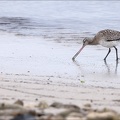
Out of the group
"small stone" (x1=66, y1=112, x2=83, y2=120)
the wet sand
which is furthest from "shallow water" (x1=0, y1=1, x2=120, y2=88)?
"small stone" (x1=66, y1=112, x2=83, y2=120)

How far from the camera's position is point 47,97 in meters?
8.91

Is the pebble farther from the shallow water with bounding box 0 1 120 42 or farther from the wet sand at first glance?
the shallow water with bounding box 0 1 120 42

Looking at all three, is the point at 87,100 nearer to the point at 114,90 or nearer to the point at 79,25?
the point at 114,90

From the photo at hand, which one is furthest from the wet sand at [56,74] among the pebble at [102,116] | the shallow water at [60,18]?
the shallow water at [60,18]

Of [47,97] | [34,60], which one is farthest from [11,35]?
[47,97]

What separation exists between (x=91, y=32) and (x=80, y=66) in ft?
28.3

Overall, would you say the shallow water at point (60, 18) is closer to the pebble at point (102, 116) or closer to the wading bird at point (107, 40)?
the wading bird at point (107, 40)

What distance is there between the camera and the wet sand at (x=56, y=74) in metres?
8.98

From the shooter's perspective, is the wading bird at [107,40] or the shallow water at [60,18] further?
the shallow water at [60,18]

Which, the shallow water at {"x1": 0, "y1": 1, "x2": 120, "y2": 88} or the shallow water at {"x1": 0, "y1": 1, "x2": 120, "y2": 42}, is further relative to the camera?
the shallow water at {"x1": 0, "y1": 1, "x2": 120, "y2": 42}

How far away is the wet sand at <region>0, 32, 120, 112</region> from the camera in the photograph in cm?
898

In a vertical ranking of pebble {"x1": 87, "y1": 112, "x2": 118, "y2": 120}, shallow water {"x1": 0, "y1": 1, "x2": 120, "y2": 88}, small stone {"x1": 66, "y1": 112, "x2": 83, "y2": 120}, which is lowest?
small stone {"x1": 66, "y1": 112, "x2": 83, "y2": 120}

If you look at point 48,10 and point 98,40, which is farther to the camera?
point 48,10

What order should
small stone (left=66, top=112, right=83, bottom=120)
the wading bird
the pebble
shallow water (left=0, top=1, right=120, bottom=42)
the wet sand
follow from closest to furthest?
1. the pebble
2. small stone (left=66, top=112, right=83, bottom=120)
3. the wet sand
4. the wading bird
5. shallow water (left=0, top=1, right=120, bottom=42)
